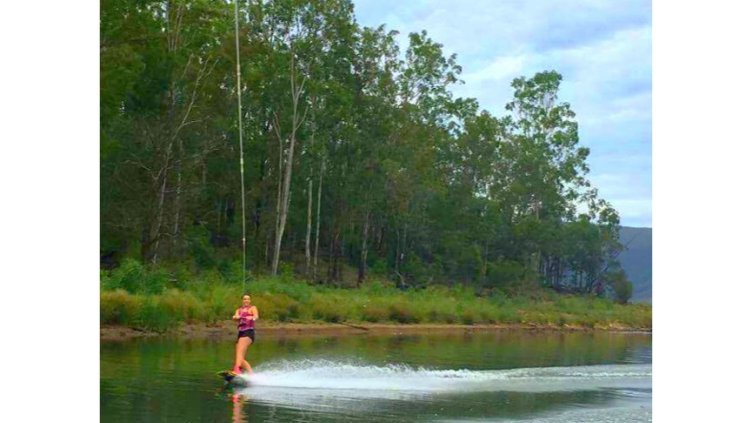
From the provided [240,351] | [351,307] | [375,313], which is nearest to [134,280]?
[351,307]

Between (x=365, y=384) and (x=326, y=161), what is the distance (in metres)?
32.5

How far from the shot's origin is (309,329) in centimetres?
3297

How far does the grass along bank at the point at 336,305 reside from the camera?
87.8ft

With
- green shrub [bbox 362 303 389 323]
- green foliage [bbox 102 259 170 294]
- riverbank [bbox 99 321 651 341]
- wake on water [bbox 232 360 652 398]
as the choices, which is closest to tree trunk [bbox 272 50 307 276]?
green shrub [bbox 362 303 389 323]

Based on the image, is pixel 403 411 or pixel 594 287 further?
pixel 594 287

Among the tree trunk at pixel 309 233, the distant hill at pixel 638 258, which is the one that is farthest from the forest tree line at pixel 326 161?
the distant hill at pixel 638 258

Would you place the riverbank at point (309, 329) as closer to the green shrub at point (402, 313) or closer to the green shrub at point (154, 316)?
the green shrub at point (154, 316)

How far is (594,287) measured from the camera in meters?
60.7

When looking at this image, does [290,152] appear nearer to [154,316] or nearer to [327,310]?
[327,310]

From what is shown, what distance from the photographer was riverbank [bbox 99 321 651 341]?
84.1 ft
